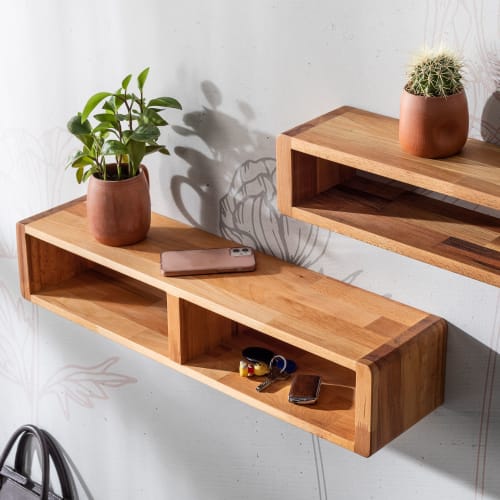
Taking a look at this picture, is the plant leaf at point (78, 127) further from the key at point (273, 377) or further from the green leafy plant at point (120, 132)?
the key at point (273, 377)

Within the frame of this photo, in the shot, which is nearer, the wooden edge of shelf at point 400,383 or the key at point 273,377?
the wooden edge of shelf at point 400,383

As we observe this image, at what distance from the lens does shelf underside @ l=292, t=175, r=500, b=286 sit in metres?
1.64

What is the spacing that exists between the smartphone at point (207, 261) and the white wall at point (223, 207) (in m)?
0.09

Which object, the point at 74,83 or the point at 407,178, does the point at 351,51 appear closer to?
the point at 407,178

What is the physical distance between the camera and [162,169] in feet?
7.66

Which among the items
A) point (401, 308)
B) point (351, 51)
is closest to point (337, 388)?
point (401, 308)

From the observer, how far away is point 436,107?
1.63 m

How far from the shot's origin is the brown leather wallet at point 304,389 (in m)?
1.96

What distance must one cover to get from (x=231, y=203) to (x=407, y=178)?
2.20ft

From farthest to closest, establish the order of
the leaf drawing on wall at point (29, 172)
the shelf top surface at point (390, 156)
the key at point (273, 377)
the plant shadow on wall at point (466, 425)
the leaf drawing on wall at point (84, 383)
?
the leaf drawing on wall at point (84, 383)
the leaf drawing on wall at point (29, 172)
the key at point (273, 377)
the plant shadow on wall at point (466, 425)
the shelf top surface at point (390, 156)

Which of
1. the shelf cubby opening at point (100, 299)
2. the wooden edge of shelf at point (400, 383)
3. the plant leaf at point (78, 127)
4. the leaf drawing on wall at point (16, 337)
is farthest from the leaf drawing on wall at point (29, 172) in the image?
the wooden edge of shelf at point (400, 383)

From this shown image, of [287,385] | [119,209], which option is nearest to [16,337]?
[119,209]

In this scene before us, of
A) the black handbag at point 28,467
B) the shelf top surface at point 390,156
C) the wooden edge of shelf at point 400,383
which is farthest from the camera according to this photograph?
the black handbag at point 28,467

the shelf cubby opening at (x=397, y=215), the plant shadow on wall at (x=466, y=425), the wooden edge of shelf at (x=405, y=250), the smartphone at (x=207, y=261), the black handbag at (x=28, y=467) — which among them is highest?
the shelf cubby opening at (x=397, y=215)
